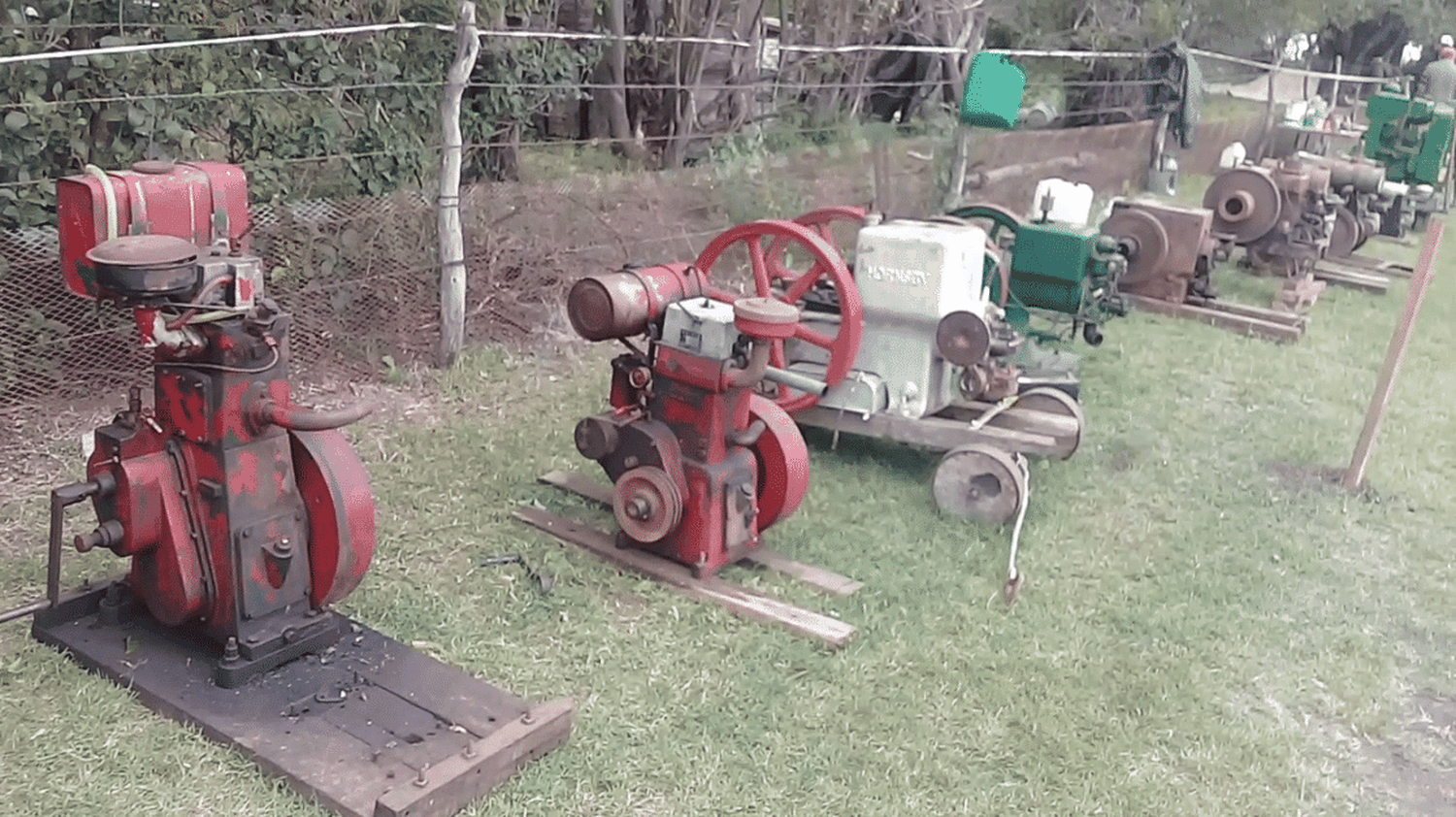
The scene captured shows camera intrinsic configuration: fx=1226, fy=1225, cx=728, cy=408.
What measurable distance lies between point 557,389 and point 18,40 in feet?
7.67

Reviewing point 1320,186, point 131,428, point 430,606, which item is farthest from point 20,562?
point 1320,186

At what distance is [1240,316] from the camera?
7336mm

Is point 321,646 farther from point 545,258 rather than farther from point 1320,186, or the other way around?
point 1320,186

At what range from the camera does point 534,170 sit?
6402mm

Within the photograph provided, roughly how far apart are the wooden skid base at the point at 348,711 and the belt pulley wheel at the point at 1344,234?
26.8ft

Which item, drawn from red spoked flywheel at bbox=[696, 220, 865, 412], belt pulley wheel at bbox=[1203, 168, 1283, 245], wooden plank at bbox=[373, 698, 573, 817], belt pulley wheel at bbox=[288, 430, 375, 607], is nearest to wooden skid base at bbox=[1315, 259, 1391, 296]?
belt pulley wheel at bbox=[1203, 168, 1283, 245]

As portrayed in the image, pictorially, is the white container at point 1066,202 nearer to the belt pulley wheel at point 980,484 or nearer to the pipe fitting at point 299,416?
the belt pulley wheel at point 980,484

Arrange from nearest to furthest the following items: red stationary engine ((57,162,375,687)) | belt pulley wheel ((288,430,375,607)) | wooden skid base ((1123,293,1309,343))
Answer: red stationary engine ((57,162,375,687)) → belt pulley wheel ((288,430,375,607)) → wooden skid base ((1123,293,1309,343))

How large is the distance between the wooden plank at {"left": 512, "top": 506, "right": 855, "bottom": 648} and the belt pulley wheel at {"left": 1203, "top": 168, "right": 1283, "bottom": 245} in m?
5.97

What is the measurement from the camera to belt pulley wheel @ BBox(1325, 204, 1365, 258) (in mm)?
9094

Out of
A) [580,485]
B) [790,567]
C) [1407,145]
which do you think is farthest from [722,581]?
[1407,145]

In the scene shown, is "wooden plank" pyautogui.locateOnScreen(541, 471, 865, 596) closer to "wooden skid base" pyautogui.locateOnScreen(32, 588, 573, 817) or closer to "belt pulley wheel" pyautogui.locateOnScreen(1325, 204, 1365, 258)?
"wooden skid base" pyautogui.locateOnScreen(32, 588, 573, 817)

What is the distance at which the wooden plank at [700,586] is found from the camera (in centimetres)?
345

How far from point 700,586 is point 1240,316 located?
498 centimetres
